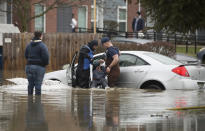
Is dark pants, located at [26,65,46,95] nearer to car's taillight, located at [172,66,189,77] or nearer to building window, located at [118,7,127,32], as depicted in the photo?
car's taillight, located at [172,66,189,77]

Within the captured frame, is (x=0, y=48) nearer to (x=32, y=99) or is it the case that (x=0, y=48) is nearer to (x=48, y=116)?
(x=32, y=99)

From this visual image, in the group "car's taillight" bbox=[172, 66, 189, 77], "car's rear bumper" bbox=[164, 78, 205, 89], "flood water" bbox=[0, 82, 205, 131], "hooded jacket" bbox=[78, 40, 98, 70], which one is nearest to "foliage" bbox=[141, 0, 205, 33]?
"car's taillight" bbox=[172, 66, 189, 77]

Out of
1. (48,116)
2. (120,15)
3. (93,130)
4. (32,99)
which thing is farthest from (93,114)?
(120,15)

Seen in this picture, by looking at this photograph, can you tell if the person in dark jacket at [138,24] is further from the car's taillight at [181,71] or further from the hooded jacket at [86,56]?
the car's taillight at [181,71]

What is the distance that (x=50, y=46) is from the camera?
1066 inches

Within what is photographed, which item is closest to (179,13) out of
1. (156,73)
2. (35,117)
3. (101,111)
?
(156,73)

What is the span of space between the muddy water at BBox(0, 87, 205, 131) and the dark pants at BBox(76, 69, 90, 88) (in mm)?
254

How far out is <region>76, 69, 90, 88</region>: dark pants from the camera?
50.9ft

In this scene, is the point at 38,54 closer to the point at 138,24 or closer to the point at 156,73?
the point at 156,73

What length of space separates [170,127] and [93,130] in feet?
4.00

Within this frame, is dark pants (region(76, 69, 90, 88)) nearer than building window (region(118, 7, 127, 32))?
Yes

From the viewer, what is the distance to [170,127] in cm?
949

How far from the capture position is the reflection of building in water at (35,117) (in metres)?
9.43

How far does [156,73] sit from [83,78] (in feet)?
6.19
